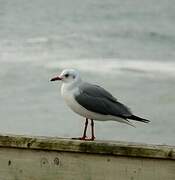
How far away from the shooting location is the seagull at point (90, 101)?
4395mm

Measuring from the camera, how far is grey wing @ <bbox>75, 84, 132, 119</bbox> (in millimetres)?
4395

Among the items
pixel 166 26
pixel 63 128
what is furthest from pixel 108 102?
pixel 166 26

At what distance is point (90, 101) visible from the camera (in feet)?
14.5

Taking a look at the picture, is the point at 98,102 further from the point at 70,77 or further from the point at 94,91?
the point at 70,77

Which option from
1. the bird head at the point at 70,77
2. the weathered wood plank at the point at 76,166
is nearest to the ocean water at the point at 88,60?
the bird head at the point at 70,77

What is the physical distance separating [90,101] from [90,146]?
18.9 inches

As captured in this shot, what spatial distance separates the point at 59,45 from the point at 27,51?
1620 millimetres

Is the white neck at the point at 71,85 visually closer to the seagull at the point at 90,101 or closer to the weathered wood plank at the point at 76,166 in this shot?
the seagull at the point at 90,101

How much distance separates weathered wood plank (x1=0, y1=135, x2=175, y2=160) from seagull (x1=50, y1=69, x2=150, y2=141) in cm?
37

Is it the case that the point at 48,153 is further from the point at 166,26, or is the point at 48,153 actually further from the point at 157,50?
the point at 166,26

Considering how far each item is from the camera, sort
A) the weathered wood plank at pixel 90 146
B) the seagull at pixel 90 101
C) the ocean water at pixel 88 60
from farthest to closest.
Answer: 1. the ocean water at pixel 88 60
2. the seagull at pixel 90 101
3. the weathered wood plank at pixel 90 146

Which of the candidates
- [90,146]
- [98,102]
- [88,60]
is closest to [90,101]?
[98,102]

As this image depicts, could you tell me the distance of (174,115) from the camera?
1011cm

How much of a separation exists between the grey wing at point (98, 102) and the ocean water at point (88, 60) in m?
4.15
